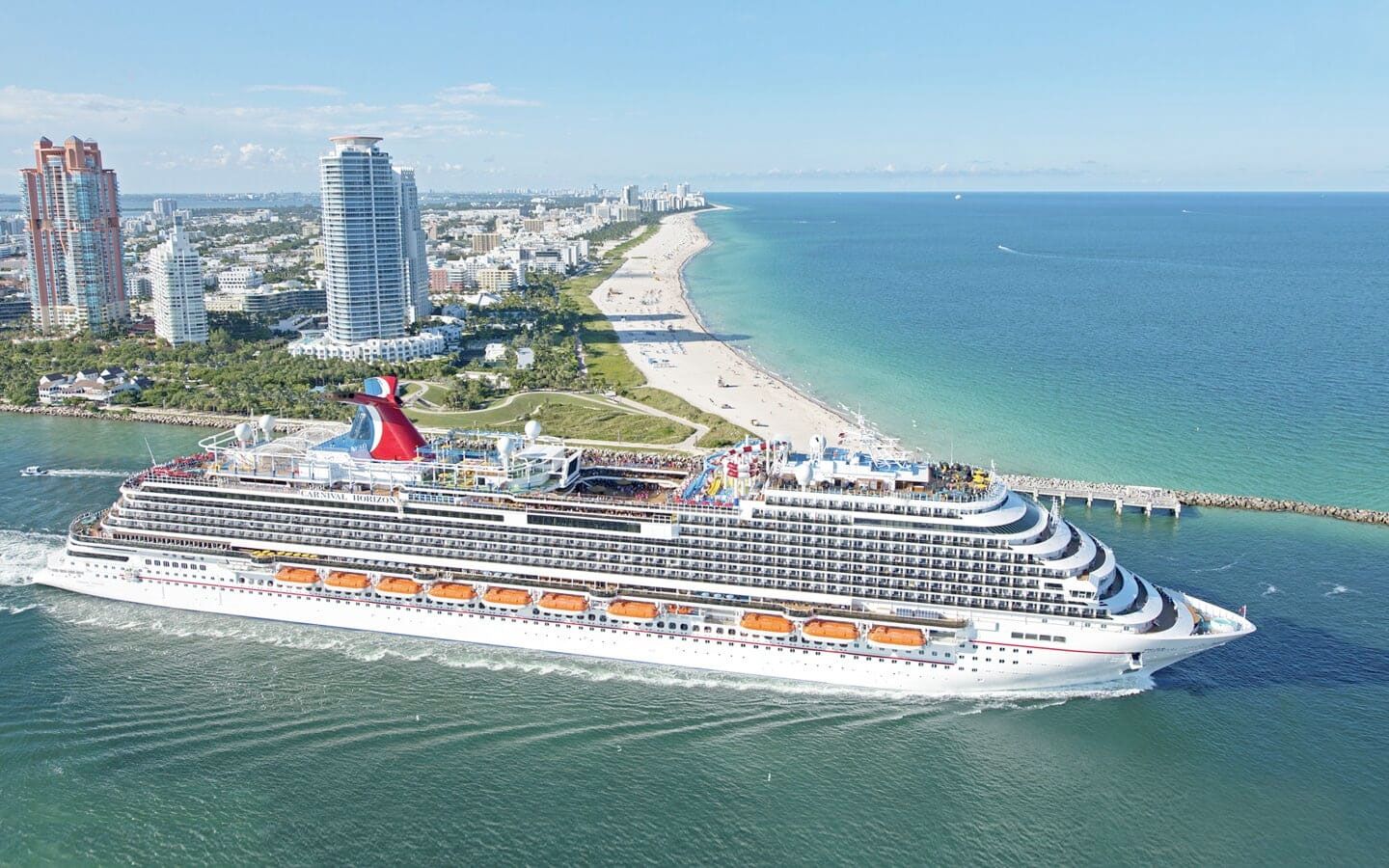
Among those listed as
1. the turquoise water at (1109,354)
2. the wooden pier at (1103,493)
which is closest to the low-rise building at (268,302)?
the turquoise water at (1109,354)

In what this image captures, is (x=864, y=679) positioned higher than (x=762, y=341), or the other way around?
(x=762, y=341)

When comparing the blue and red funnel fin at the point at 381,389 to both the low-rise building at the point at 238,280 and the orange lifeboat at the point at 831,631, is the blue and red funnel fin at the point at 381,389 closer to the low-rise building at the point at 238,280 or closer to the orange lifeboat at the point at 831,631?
the orange lifeboat at the point at 831,631

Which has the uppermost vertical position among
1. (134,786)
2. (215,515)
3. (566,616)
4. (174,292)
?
(174,292)

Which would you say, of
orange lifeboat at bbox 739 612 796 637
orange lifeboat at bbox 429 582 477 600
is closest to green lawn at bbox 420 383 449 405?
orange lifeboat at bbox 429 582 477 600

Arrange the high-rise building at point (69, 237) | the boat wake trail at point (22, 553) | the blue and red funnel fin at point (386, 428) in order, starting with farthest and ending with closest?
the high-rise building at point (69, 237) < the boat wake trail at point (22, 553) < the blue and red funnel fin at point (386, 428)

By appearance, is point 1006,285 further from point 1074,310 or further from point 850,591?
point 850,591

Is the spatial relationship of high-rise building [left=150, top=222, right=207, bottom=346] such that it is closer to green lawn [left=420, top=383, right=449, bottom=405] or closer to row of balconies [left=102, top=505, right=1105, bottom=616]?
green lawn [left=420, top=383, right=449, bottom=405]

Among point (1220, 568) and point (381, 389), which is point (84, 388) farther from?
point (1220, 568)

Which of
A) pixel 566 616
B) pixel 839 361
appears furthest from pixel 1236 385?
pixel 566 616
